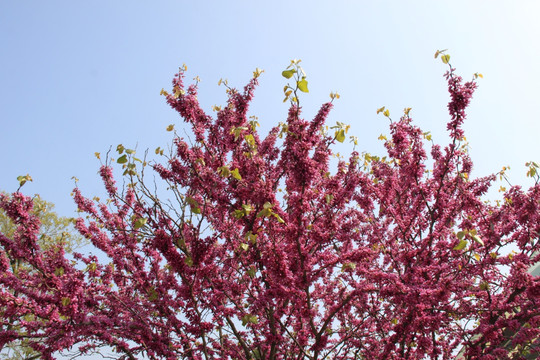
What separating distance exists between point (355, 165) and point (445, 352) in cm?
394

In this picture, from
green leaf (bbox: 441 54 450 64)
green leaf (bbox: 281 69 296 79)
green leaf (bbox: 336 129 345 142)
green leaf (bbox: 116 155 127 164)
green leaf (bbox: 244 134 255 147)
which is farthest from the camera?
green leaf (bbox: 441 54 450 64)

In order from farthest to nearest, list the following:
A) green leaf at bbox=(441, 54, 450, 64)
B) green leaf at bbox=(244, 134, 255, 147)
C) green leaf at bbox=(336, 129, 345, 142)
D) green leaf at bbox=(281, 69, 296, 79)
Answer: green leaf at bbox=(441, 54, 450, 64)
green leaf at bbox=(336, 129, 345, 142)
green leaf at bbox=(244, 134, 255, 147)
green leaf at bbox=(281, 69, 296, 79)

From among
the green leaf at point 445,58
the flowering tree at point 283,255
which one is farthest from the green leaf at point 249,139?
the green leaf at point 445,58

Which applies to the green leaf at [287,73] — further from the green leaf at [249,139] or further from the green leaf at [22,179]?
the green leaf at [22,179]

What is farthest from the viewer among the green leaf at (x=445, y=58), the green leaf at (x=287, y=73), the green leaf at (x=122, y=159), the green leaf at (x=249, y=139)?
the green leaf at (x=445, y=58)

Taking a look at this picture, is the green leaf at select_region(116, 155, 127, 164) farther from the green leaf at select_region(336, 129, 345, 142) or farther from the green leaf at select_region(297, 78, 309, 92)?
the green leaf at select_region(336, 129, 345, 142)

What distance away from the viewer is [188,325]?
5.06m

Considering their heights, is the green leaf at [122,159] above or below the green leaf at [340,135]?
above

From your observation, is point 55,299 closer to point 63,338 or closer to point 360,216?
point 63,338

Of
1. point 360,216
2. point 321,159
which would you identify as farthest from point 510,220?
point 321,159

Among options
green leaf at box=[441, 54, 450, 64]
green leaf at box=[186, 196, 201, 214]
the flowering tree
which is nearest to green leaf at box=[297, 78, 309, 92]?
the flowering tree

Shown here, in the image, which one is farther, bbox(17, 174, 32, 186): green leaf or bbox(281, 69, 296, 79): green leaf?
bbox(17, 174, 32, 186): green leaf

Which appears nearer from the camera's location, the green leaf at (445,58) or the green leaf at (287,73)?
the green leaf at (287,73)

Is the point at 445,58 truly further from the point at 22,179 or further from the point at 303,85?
the point at 22,179
